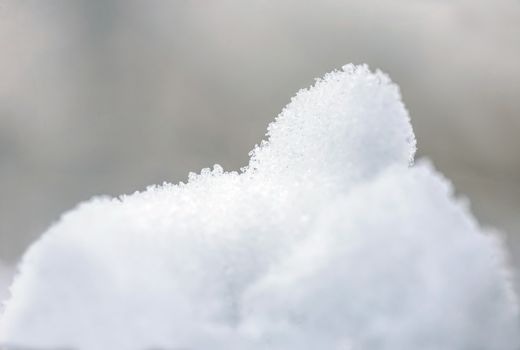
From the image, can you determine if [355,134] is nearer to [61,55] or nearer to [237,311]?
[237,311]

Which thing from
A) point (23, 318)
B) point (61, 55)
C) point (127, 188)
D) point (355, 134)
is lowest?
point (23, 318)

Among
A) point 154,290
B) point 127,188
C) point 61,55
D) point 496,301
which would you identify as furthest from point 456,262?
point 61,55

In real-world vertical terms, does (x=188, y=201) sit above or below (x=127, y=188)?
below

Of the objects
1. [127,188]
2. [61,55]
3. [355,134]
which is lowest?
[355,134]

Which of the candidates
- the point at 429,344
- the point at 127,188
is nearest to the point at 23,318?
the point at 429,344

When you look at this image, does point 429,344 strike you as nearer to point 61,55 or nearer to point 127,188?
point 127,188

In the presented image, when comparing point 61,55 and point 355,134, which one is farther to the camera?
point 61,55
